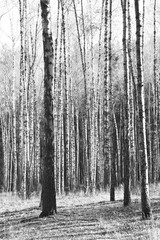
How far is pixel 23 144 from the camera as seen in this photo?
13.5 m

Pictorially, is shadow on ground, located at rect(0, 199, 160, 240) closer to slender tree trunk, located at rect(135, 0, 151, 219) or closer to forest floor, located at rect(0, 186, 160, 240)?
forest floor, located at rect(0, 186, 160, 240)

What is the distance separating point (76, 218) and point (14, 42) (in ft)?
41.7

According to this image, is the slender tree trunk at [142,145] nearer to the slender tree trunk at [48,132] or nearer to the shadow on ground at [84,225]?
the shadow on ground at [84,225]

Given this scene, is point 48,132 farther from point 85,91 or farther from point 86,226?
point 85,91

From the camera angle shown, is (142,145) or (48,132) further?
(48,132)

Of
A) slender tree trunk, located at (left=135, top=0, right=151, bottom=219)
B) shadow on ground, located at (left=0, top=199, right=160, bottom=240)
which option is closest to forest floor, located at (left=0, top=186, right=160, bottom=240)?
shadow on ground, located at (left=0, top=199, right=160, bottom=240)

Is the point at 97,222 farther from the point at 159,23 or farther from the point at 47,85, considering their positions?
the point at 159,23

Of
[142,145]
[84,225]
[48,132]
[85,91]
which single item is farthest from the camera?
→ [85,91]

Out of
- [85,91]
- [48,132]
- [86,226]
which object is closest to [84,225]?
[86,226]

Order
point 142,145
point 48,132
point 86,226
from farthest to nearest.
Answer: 1. point 48,132
2. point 142,145
3. point 86,226

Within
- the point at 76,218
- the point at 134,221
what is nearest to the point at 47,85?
the point at 76,218

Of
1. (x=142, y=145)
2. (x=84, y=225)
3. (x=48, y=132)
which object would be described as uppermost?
(x=48, y=132)

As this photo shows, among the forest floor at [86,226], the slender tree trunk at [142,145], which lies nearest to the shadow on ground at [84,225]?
the forest floor at [86,226]

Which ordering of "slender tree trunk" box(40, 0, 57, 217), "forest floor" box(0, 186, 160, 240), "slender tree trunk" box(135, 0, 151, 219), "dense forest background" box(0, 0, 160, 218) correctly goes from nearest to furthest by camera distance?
1. "forest floor" box(0, 186, 160, 240)
2. "slender tree trunk" box(135, 0, 151, 219)
3. "slender tree trunk" box(40, 0, 57, 217)
4. "dense forest background" box(0, 0, 160, 218)
